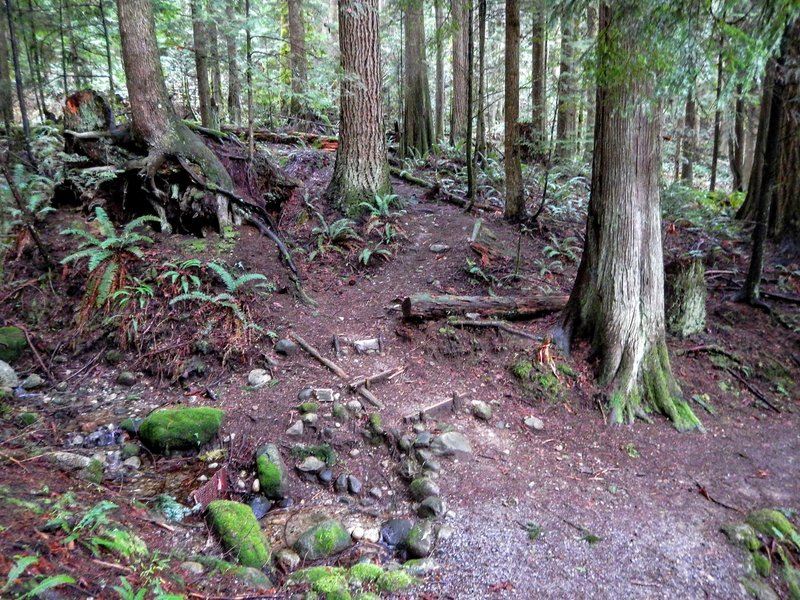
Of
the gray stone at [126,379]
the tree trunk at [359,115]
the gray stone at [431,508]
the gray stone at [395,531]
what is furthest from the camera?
the tree trunk at [359,115]

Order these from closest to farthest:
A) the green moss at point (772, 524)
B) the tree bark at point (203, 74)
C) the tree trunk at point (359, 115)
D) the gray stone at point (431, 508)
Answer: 1. the green moss at point (772, 524)
2. the gray stone at point (431, 508)
3. the tree trunk at point (359, 115)
4. the tree bark at point (203, 74)

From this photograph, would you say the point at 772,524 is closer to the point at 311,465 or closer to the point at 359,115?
the point at 311,465

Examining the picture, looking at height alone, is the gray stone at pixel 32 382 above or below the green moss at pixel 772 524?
above

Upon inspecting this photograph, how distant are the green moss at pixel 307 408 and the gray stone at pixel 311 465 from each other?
26.2 inches

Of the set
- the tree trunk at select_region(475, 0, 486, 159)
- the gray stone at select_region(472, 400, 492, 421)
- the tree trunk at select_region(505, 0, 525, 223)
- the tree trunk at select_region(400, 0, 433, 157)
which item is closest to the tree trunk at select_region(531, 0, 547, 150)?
the tree trunk at select_region(475, 0, 486, 159)

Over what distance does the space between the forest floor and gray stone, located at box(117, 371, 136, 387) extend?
62 mm

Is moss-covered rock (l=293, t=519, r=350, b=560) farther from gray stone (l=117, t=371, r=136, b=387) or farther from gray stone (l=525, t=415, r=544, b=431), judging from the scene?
gray stone (l=117, t=371, r=136, b=387)

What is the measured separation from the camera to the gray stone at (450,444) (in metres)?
5.33

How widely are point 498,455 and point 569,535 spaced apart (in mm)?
1231

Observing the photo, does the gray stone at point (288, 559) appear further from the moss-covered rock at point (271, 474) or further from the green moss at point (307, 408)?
the green moss at point (307, 408)

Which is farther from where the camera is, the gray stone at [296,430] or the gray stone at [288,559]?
the gray stone at [296,430]

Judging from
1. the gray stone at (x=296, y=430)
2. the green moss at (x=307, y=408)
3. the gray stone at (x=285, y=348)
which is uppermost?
the gray stone at (x=285, y=348)

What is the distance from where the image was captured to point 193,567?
3.29m

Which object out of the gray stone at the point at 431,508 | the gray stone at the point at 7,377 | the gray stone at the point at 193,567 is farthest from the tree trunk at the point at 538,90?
the gray stone at the point at 193,567
